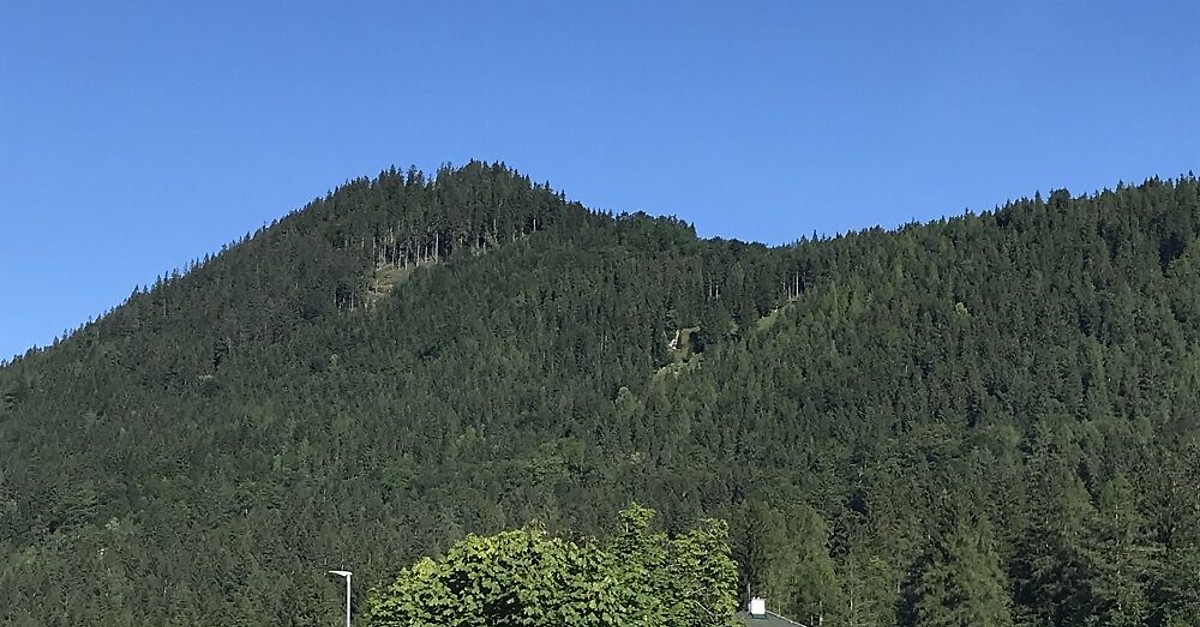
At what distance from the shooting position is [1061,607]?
92.9 metres

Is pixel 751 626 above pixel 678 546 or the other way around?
the other way around

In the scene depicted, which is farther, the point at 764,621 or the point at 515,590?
the point at 764,621

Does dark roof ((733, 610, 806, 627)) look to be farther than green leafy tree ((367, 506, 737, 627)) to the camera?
Yes

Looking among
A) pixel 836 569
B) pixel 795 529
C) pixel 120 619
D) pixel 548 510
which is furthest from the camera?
pixel 548 510

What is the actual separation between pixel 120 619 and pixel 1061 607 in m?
91.3

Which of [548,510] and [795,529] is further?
[548,510]

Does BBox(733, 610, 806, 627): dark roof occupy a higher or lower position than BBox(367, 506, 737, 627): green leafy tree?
lower

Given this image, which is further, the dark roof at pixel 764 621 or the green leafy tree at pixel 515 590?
the dark roof at pixel 764 621

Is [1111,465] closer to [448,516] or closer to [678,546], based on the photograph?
[448,516]

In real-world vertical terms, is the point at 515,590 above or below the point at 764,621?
above

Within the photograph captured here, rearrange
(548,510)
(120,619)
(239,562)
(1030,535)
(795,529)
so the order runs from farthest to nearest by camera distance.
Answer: (548,510) < (239,562) < (120,619) < (795,529) < (1030,535)

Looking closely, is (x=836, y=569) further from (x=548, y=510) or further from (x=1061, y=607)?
(x=548, y=510)

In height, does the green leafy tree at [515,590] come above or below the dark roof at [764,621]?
above

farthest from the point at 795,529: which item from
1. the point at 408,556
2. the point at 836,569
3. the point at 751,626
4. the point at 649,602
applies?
the point at 649,602
